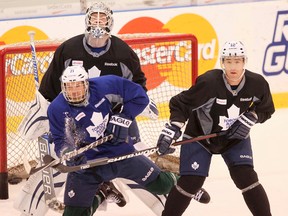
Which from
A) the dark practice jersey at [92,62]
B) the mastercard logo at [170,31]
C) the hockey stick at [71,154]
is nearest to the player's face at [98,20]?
the dark practice jersey at [92,62]

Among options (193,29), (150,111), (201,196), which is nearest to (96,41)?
(150,111)

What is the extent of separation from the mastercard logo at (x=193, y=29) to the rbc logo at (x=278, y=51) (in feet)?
1.57

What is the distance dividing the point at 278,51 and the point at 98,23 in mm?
2909

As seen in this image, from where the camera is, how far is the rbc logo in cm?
722

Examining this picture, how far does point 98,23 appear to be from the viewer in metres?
4.68

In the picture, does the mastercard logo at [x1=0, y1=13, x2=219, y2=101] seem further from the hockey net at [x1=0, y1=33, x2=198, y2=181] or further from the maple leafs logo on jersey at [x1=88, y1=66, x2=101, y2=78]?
the maple leafs logo on jersey at [x1=88, y1=66, x2=101, y2=78]

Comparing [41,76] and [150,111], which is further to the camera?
[41,76]

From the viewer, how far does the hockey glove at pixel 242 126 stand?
4.41m

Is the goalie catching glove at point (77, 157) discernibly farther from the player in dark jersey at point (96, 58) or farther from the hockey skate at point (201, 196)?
the hockey skate at point (201, 196)

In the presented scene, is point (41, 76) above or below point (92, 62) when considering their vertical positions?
below

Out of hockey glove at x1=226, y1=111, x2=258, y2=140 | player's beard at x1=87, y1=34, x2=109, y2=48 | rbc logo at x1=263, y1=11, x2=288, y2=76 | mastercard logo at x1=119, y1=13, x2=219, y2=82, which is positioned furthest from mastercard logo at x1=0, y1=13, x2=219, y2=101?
hockey glove at x1=226, y1=111, x2=258, y2=140

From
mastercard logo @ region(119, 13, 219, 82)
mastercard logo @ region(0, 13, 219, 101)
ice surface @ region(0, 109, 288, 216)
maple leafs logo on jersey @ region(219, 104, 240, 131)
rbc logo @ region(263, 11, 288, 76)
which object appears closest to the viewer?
maple leafs logo on jersey @ region(219, 104, 240, 131)

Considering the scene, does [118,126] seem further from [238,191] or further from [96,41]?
[238,191]

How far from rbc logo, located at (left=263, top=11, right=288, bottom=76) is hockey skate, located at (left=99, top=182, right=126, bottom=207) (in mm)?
2648
